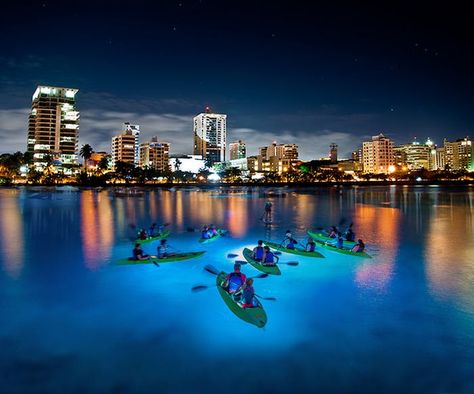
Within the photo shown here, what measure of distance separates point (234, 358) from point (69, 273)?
11.8 m

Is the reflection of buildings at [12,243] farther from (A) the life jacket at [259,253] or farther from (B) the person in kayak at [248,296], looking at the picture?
(B) the person in kayak at [248,296]

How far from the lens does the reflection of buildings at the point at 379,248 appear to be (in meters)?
15.8

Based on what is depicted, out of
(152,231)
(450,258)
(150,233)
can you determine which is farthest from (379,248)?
(150,233)

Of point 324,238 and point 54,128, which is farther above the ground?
point 54,128

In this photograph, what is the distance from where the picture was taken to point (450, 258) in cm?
2030

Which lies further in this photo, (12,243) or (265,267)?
(12,243)

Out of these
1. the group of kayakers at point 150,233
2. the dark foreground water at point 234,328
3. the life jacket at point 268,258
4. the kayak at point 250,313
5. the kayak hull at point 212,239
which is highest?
the group of kayakers at point 150,233

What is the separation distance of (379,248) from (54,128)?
196 metres

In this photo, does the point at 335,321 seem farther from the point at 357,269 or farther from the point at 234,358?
the point at 357,269

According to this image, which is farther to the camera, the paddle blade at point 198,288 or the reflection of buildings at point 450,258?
the reflection of buildings at point 450,258

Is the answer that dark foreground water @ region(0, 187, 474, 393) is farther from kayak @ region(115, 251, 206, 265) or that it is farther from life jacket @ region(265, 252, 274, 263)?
life jacket @ region(265, 252, 274, 263)

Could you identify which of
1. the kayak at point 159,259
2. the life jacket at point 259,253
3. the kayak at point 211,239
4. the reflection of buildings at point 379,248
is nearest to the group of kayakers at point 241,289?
the life jacket at point 259,253

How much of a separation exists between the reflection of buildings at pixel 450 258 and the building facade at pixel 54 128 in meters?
180

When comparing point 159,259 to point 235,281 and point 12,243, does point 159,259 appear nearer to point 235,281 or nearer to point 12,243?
point 235,281
